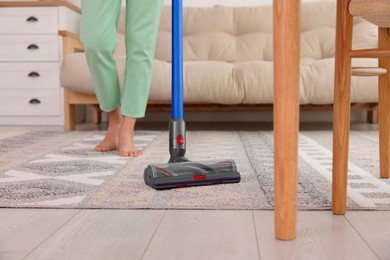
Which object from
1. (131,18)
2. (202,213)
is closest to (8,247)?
(202,213)

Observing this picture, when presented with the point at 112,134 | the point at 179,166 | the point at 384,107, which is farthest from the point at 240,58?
the point at 179,166

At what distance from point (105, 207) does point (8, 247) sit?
11.1 inches

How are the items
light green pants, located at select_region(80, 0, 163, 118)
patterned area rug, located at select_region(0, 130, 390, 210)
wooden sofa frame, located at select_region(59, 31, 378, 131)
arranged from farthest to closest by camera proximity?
wooden sofa frame, located at select_region(59, 31, 378, 131)
light green pants, located at select_region(80, 0, 163, 118)
patterned area rug, located at select_region(0, 130, 390, 210)

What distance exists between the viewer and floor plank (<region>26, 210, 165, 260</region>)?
0.84 meters

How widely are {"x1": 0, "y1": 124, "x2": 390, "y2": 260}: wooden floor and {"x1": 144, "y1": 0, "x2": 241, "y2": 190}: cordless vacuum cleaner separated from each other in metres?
0.22

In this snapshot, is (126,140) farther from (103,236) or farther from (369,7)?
(369,7)

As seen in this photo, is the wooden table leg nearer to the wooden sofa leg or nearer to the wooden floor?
the wooden floor

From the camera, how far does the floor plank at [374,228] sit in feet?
2.85

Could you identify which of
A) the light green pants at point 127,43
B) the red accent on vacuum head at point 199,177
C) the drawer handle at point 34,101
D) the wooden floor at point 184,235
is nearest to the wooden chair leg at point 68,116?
the drawer handle at point 34,101

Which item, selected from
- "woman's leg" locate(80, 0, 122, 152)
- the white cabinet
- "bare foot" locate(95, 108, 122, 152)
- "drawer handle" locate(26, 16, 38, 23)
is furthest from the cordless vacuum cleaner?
"drawer handle" locate(26, 16, 38, 23)

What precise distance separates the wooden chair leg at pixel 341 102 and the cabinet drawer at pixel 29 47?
7.51 ft

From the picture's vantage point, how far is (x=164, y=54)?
10.9 feet

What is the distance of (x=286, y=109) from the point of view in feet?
2.92

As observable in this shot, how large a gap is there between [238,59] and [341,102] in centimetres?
228
